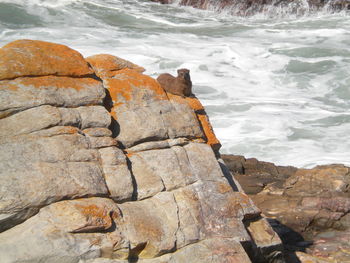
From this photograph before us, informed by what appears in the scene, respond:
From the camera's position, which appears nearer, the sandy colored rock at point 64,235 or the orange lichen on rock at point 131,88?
the sandy colored rock at point 64,235

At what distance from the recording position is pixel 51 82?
4.54 m

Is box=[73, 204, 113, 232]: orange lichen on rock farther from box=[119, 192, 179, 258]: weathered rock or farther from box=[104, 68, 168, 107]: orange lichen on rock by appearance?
box=[104, 68, 168, 107]: orange lichen on rock

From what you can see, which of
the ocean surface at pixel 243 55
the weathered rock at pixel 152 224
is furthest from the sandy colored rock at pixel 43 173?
the ocean surface at pixel 243 55

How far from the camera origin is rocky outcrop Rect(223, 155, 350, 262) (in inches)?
249

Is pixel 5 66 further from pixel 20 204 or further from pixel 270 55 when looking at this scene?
pixel 270 55

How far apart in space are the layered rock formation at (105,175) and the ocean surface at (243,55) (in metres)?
8.37

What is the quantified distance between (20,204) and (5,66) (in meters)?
1.48

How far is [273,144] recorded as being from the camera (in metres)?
14.1

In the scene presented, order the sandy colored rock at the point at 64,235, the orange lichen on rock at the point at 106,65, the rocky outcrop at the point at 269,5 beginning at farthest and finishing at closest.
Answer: the rocky outcrop at the point at 269,5, the orange lichen on rock at the point at 106,65, the sandy colored rock at the point at 64,235

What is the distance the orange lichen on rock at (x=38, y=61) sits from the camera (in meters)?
4.47

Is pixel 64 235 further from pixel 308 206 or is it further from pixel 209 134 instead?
pixel 308 206

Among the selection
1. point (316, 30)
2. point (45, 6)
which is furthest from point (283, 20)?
point (45, 6)

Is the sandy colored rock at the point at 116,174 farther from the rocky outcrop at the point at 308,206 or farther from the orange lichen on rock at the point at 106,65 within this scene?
the rocky outcrop at the point at 308,206

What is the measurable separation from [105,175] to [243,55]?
20.7 m
